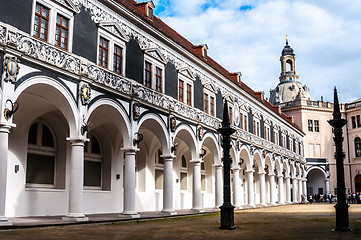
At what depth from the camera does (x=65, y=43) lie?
1644 centimetres

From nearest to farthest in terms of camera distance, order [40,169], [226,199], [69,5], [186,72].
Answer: [226,199]
[69,5]
[40,169]
[186,72]

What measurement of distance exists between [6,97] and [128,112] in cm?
705

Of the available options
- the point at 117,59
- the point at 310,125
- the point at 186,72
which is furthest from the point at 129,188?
the point at 310,125

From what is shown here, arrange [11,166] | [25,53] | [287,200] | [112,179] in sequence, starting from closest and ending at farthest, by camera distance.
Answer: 1. [25,53]
2. [11,166]
3. [112,179]
4. [287,200]

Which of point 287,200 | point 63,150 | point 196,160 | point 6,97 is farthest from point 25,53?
point 287,200

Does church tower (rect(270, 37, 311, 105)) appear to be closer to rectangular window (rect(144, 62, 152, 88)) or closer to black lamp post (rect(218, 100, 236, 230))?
rectangular window (rect(144, 62, 152, 88))

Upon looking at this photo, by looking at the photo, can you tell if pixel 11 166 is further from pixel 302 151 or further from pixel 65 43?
pixel 302 151

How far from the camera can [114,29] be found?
19.2 m

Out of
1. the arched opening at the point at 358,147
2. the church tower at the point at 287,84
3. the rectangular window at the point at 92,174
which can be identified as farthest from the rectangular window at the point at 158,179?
the church tower at the point at 287,84

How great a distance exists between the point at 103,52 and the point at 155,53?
4335 millimetres

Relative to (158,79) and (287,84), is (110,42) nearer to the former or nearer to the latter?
(158,79)

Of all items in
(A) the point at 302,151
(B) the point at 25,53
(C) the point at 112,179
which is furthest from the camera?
(A) the point at 302,151

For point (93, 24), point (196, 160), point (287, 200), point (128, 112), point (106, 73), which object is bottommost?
point (287, 200)

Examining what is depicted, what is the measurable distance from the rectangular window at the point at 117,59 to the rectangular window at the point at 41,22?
164 inches
